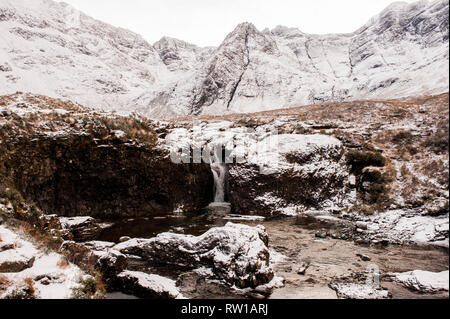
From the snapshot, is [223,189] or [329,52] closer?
[223,189]

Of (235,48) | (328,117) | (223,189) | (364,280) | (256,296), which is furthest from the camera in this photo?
(235,48)

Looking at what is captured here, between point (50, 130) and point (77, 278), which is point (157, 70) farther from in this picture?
point (77, 278)

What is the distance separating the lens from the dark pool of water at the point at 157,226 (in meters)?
13.0

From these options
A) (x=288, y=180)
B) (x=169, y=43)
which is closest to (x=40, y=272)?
(x=288, y=180)

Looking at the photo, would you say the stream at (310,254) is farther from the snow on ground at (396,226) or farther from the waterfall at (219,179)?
the waterfall at (219,179)

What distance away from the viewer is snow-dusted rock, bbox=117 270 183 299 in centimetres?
644

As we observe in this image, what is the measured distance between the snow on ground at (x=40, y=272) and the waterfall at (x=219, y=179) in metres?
14.2

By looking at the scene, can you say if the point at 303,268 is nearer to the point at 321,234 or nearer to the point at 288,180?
the point at 321,234

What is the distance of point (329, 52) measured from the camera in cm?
8975

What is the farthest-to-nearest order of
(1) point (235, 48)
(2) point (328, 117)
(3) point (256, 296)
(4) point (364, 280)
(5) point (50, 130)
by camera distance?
(1) point (235, 48) < (2) point (328, 117) < (5) point (50, 130) < (4) point (364, 280) < (3) point (256, 296)

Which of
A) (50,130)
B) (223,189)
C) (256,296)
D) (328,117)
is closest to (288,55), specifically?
(328,117)

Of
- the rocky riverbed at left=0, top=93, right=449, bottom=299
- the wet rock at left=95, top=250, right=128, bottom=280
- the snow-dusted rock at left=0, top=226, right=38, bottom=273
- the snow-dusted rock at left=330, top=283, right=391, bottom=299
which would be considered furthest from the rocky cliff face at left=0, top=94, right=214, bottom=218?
the snow-dusted rock at left=330, top=283, right=391, bottom=299

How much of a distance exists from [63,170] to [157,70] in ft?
359

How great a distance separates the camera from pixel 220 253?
8297 millimetres
